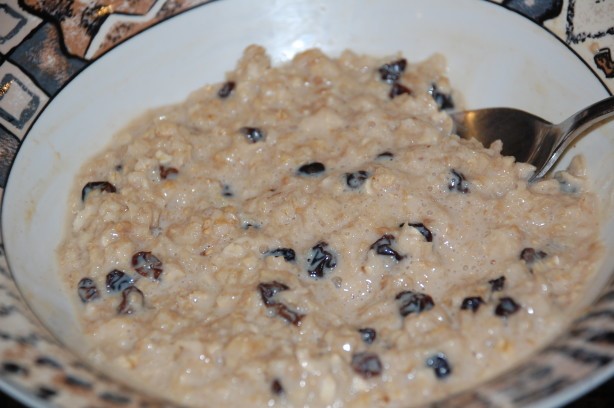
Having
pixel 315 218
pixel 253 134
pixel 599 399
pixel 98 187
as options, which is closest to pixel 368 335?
pixel 315 218

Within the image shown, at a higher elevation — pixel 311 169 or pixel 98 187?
pixel 98 187

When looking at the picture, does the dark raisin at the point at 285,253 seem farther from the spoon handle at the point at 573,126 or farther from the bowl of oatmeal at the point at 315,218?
the spoon handle at the point at 573,126

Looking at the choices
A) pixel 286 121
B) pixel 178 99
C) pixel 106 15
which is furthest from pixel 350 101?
pixel 106 15

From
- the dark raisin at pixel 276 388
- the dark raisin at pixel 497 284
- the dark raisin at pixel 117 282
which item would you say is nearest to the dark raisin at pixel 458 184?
the dark raisin at pixel 497 284

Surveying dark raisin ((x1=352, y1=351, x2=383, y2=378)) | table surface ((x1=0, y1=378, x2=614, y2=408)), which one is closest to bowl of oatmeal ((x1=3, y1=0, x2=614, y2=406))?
dark raisin ((x1=352, y1=351, x2=383, y2=378))

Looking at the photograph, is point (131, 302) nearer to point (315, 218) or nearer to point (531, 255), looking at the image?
point (315, 218)

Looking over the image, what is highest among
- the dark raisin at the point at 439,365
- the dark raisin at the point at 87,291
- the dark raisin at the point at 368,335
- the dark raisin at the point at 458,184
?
the dark raisin at the point at 87,291

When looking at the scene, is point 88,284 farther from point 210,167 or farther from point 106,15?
point 106,15
